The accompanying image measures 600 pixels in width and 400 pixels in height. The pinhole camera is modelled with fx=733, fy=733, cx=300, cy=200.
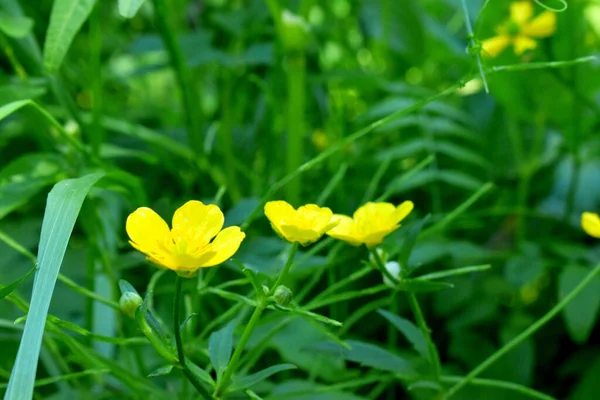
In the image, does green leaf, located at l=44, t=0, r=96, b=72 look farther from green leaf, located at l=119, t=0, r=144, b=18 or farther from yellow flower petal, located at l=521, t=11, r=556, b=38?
yellow flower petal, located at l=521, t=11, r=556, b=38

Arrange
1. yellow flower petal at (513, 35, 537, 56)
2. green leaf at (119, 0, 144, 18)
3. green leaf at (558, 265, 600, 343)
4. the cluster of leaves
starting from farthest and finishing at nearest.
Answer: yellow flower petal at (513, 35, 537, 56) < green leaf at (558, 265, 600, 343) < the cluster of leaves < green leaf at (119, 0, 144, 18)

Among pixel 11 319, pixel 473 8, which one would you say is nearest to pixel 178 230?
pixel 11 319

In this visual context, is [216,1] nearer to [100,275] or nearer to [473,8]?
[473,8]

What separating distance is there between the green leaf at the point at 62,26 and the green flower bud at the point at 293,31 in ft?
0.82

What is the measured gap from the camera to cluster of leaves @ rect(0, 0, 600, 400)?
505 millimetres

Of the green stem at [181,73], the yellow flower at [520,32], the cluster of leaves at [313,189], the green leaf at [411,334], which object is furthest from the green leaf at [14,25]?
the yellow flower at [520,32]

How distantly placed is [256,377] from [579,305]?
376mm

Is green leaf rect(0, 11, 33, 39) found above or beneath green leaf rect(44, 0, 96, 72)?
beneath

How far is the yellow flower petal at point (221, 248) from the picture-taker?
1.07ft

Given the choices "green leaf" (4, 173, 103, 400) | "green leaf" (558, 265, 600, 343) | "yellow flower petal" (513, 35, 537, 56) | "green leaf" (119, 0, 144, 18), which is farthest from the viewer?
"yellow flower petal" (513, 35, 537, 56)

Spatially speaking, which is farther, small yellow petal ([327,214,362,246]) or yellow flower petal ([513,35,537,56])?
yellow flower petal ([513,35,537,56])

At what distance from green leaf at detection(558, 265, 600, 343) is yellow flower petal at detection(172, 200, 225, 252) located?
1.22ft

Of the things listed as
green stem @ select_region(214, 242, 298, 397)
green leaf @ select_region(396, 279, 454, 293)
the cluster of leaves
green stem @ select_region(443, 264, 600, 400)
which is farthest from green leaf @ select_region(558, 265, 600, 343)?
green stem @ select_region(214, 242, 298, 397)

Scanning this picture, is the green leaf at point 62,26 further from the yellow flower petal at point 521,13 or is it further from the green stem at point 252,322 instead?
the yellow flower petal at point 521,13
